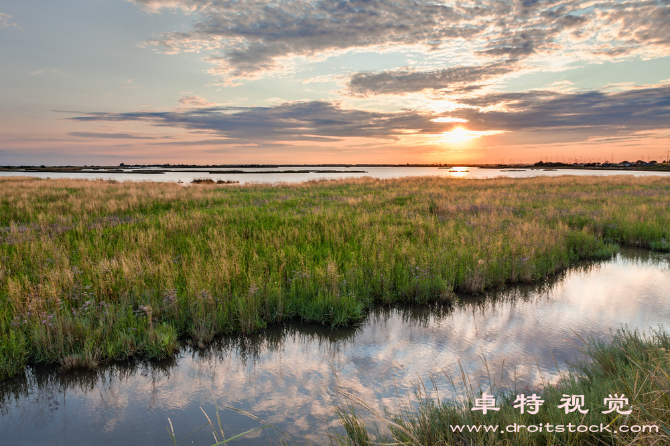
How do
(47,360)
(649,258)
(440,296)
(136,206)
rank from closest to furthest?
(47,360)
(440,296)
(649,258)
(136,206)

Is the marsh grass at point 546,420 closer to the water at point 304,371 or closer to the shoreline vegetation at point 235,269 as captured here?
the water at point 304,371

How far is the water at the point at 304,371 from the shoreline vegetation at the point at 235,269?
0.40m

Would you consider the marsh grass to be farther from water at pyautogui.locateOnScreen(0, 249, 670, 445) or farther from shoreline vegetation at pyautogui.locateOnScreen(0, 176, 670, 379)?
shoreline vegetation at pyautogui.locateOnScreen(0, 176, 670, 379)

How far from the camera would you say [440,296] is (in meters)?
7.64

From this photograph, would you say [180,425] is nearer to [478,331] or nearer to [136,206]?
[478,331]

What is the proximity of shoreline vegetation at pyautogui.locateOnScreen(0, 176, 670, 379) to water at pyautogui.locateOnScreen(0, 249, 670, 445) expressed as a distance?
40 centimetres

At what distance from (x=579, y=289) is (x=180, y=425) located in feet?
31.0

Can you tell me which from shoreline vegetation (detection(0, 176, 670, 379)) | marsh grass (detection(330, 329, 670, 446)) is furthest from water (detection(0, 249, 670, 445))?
marsh grass (detection(330, 329, 670, 446))

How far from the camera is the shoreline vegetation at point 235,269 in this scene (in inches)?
216

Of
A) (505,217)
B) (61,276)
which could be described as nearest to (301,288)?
(61,276)

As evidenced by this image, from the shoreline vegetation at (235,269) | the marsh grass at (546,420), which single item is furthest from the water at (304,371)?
the marsh grass at (546,420)

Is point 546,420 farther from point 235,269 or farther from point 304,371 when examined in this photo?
point 235,269

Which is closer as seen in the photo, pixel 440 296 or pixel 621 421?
pixel 621 421

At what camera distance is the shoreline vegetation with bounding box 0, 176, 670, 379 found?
550 centimetres
